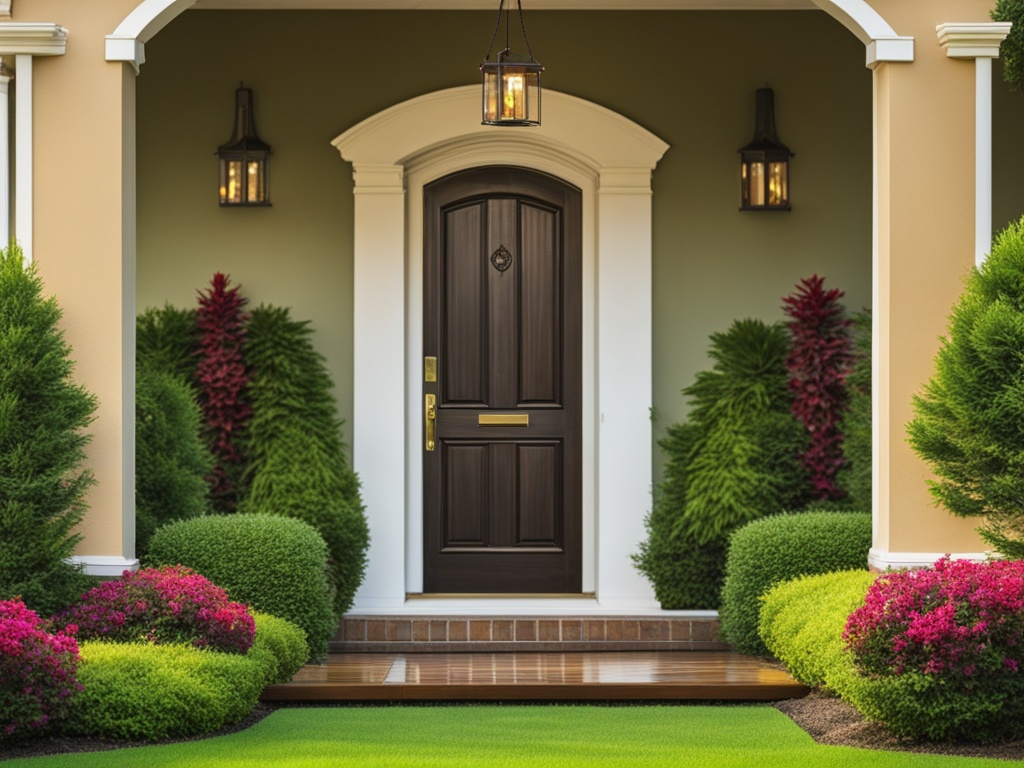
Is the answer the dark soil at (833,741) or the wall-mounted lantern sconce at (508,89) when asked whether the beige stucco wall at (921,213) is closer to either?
the dark soil at (833,741)

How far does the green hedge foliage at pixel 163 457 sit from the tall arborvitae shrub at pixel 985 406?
3.67m

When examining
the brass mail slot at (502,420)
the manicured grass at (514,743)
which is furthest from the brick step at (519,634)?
the manicured grass at (514,743)

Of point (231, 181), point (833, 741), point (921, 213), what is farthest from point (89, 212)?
point (833, 741)

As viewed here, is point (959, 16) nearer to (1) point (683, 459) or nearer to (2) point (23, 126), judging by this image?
(1) point (683, 459)

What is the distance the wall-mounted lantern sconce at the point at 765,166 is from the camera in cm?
850

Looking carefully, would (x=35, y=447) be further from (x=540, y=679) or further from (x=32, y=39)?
(x=540, y=679)

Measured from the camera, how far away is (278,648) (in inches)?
249

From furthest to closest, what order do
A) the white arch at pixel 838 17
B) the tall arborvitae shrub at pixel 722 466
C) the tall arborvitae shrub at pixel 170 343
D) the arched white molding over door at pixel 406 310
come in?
the arched white molding over door at pixel 406 310
the tall arborvitae shrub at pixel 170 343
the tall arborvitae shrub at pixel 722 466
the white arch at pixel 838 17

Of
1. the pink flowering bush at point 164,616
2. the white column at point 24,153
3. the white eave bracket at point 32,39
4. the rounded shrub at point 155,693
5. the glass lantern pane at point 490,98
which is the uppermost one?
the white eave bracket at point 32,39

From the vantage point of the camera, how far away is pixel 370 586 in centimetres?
844

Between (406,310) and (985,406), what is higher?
(406,310)

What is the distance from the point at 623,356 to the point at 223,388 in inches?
94.6

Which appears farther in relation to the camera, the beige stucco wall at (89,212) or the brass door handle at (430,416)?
the brass door handle at (430,416)

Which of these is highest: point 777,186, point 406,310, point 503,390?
point 777,186
